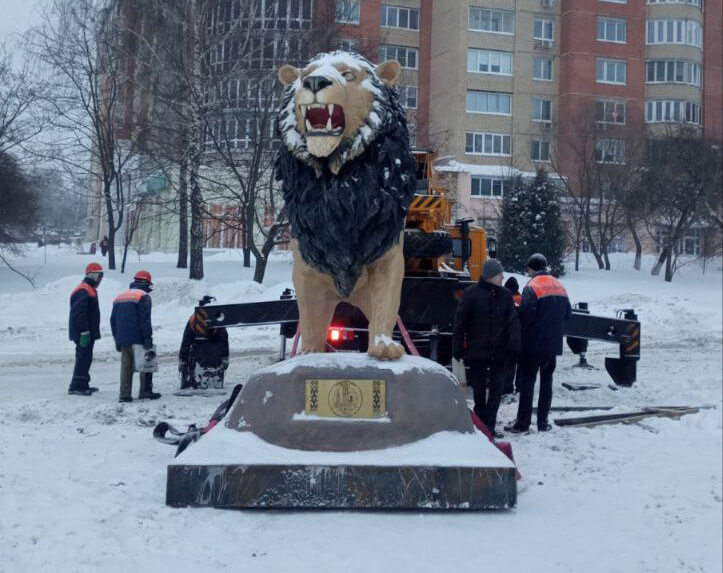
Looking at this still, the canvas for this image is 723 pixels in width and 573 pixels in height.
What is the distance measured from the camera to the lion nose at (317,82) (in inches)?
202

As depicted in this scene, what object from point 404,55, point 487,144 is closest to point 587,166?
point 487,144

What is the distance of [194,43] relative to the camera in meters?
21.3

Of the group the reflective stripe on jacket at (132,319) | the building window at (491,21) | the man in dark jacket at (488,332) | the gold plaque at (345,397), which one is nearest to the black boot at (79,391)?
the reflective stripe on jacket at (132,319)

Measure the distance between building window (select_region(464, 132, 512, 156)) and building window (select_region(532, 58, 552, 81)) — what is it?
308cm

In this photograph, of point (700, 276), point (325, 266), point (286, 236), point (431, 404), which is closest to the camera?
point (700, 276)

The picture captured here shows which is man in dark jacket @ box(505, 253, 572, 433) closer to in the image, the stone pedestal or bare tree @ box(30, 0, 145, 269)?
the stone pedestal

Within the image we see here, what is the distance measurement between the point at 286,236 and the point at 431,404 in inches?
733

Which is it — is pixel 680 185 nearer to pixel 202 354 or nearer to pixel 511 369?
pixel 511 369

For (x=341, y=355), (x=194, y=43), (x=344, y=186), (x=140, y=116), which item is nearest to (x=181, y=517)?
(x=341, y=355)

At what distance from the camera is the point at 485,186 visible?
36.7 metres

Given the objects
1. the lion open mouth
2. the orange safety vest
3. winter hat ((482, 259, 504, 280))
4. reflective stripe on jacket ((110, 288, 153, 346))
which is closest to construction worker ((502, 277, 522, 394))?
the orange safety vest

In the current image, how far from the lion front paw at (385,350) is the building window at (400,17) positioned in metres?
32.3

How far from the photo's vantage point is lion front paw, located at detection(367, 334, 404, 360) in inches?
213

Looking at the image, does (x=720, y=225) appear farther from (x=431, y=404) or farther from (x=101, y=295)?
(x=101, y=295)
